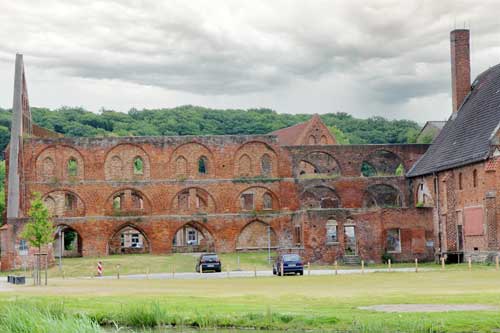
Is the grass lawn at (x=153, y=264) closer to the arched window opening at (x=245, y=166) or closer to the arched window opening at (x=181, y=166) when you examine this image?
the arched window opening at (x=181, y=166)

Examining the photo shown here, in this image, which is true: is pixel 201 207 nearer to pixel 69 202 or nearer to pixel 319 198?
pixel 319 198

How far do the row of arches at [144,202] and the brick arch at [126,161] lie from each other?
109 centimetres

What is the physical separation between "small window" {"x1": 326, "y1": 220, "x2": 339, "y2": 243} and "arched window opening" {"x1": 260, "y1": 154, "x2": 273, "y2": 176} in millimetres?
6100

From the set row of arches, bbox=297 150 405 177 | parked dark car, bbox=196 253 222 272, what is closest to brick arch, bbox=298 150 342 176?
row of arches, bbox=297 150 405 177

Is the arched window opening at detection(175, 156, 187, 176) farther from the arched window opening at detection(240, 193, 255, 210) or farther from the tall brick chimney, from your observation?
the tall brick chimney

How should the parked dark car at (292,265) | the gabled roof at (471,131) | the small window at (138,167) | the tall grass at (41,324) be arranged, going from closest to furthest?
1. the tall grass at (41,324)
2. the parked dark car at (292,265)
3. the gabled roof at (471,131)
4. the small window at (138,167)

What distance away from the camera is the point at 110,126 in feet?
388

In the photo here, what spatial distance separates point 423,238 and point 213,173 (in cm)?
1694

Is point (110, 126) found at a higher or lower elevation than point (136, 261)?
higher

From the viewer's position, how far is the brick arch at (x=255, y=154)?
62844mm

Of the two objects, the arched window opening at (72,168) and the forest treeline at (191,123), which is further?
the forest treeline at (191,123)

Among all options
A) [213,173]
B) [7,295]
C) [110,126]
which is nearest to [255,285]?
[7,295]

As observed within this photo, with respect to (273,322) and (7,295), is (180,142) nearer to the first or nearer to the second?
(7,295)

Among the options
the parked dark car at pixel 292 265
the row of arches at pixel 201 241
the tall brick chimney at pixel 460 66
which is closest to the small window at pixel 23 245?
the row of arches at pixel 201 241
